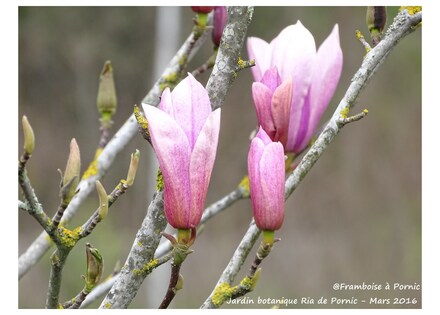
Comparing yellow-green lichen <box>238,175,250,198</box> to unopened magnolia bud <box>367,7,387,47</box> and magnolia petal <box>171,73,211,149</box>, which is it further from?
magnolia petal <box>171,73,211,149</box>

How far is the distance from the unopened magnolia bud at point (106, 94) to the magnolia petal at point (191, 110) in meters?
0.36

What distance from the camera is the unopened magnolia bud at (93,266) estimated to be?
59cm

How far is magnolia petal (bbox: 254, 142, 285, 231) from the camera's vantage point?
0.54m

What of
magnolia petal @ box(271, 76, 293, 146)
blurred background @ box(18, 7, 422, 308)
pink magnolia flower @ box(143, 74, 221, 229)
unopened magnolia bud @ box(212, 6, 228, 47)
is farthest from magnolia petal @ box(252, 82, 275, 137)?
blurred background @ box(18, 7, 422, 308)

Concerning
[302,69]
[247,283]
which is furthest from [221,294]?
[302,69]

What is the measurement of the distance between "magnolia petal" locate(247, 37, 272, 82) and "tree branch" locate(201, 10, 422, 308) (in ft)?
0.30

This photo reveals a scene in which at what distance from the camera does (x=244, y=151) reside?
16.9 ft

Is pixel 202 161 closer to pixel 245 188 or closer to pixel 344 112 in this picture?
pixel 344 112

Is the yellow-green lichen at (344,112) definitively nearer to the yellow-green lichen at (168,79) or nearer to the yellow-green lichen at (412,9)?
the yellow-green lichen at (412,9)

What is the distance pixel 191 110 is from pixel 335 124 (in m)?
0.17

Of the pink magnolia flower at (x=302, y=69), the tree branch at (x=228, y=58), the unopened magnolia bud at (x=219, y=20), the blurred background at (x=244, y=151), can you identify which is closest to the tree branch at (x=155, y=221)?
the tree branch at (x=228, y=58)

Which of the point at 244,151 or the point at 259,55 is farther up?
the point at 259,55

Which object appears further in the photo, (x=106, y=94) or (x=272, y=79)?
(x=106, y=94)

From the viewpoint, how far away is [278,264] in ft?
14.0
